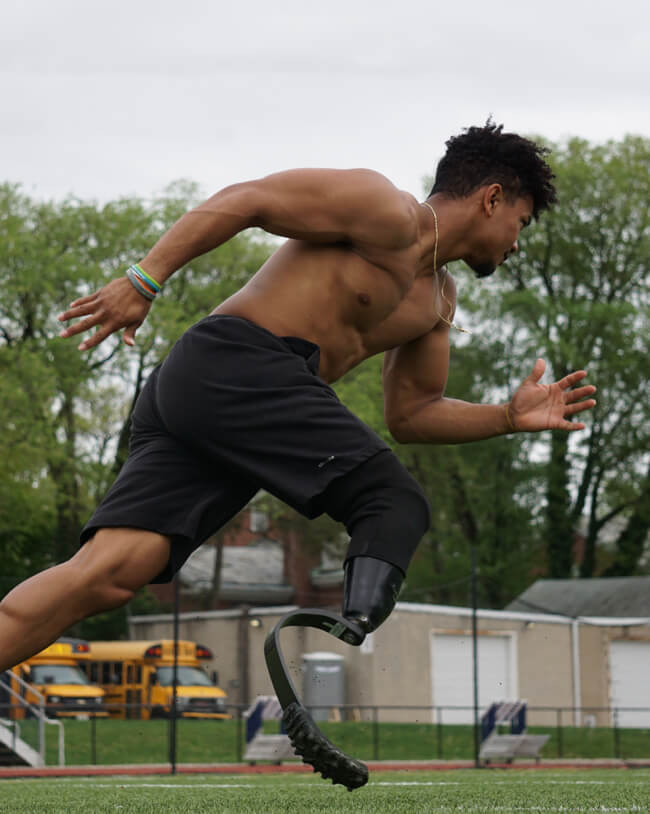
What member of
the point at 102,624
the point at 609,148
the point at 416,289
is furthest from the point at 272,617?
the point at 416,289

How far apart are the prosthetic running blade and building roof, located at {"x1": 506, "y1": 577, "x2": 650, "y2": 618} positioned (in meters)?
31.6

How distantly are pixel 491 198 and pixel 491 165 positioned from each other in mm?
99

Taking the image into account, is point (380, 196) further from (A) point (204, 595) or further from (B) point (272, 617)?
(A) point (204, 595)

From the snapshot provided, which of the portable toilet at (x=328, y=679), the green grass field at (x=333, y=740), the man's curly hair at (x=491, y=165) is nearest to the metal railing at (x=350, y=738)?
the green grass field at (x=333, y=740)

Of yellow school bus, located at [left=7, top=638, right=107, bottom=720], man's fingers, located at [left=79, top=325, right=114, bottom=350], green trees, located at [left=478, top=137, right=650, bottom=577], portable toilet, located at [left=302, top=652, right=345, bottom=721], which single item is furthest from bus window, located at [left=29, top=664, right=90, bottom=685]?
man's fingers, located at [left=79, top=325, right=114, bottom=350]

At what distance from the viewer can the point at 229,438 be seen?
10.9ft

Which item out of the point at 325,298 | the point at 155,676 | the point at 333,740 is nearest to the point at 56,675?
the point at 155,676

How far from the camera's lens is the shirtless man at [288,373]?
3.29 meters

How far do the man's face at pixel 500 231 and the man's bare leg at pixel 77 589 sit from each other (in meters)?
1.22

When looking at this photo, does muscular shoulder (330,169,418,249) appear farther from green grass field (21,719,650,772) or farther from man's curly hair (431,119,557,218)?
green grass field (21,719,650,772)

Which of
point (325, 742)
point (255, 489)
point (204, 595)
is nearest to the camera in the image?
point (325, 742)

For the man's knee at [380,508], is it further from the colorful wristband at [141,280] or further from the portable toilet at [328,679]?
Answer: the portable toilet at [328,679]

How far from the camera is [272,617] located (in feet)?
96.3

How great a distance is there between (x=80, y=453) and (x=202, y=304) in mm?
5735
